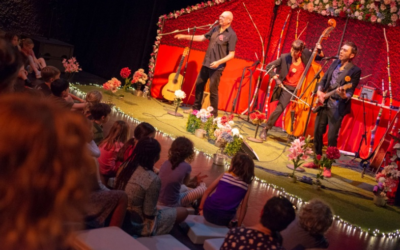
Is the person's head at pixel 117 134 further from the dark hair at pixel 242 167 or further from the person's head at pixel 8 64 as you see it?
the person's head at pixel 8 64

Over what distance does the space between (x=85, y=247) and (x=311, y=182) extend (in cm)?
462

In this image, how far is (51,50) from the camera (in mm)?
9945

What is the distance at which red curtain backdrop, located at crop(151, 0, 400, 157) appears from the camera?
322 inches

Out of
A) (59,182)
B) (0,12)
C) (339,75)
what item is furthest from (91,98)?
(0,12)

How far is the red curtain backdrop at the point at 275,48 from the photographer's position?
8.17 meters

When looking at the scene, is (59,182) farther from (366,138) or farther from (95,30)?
(95,30)

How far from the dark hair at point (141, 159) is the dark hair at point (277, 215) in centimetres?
97

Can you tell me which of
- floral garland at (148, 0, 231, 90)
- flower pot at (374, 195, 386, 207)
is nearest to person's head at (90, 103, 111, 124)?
flower pot at (374, 195, 386, 207)

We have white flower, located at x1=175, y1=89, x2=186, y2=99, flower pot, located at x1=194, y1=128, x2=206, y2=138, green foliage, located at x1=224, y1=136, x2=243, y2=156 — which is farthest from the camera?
white flower, located at x1=175, y1=89, x2=186, y2=99

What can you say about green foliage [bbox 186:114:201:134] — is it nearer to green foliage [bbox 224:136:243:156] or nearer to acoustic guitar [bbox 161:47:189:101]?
green foliage [bbox 224:136:243:156]

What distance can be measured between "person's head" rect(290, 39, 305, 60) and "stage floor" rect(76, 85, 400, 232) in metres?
1.47

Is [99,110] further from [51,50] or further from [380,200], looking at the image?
[51,50]

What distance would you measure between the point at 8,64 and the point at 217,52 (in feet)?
22.2

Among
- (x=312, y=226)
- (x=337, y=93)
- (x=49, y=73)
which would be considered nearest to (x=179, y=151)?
(x=312, y=226)
